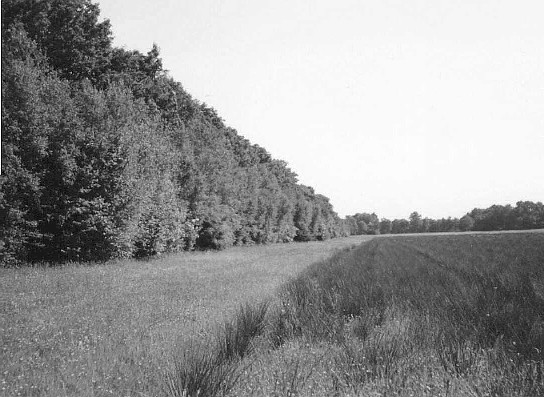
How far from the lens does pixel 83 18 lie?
23203 millimetres

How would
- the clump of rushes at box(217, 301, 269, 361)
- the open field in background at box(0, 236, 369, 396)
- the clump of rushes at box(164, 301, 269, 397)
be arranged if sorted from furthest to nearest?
the clump of rushes at box(217, 301, 269, 361) → the open field in background at box(0, 236, 369, 396) → the clump of rushes at box(164, 301, 269, 397)

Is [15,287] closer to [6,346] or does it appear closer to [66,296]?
[66,296]

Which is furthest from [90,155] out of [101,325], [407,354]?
[407,354]

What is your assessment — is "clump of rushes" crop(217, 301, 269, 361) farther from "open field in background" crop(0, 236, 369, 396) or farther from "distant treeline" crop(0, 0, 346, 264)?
"distant treeline" crop(0, 0, 346, 264)

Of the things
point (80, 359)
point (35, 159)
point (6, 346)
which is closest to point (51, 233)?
point (35, 159)

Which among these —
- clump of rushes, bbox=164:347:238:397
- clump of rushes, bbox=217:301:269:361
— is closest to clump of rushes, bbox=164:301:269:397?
clump of rushes, bbox=164:347:238:397

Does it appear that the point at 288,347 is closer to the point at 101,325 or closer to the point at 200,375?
the point at 200,375

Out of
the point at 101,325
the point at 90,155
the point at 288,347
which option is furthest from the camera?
the point at 90,155

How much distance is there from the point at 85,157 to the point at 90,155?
12.8 inches

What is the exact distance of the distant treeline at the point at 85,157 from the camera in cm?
1391

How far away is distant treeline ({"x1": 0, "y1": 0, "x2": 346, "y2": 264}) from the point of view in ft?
45.6

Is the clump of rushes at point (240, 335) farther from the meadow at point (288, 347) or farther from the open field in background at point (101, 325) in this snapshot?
the open field in background at point (101, 325)

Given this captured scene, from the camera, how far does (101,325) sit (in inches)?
214

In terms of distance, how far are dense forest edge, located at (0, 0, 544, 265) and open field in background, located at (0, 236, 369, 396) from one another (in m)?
4.22
